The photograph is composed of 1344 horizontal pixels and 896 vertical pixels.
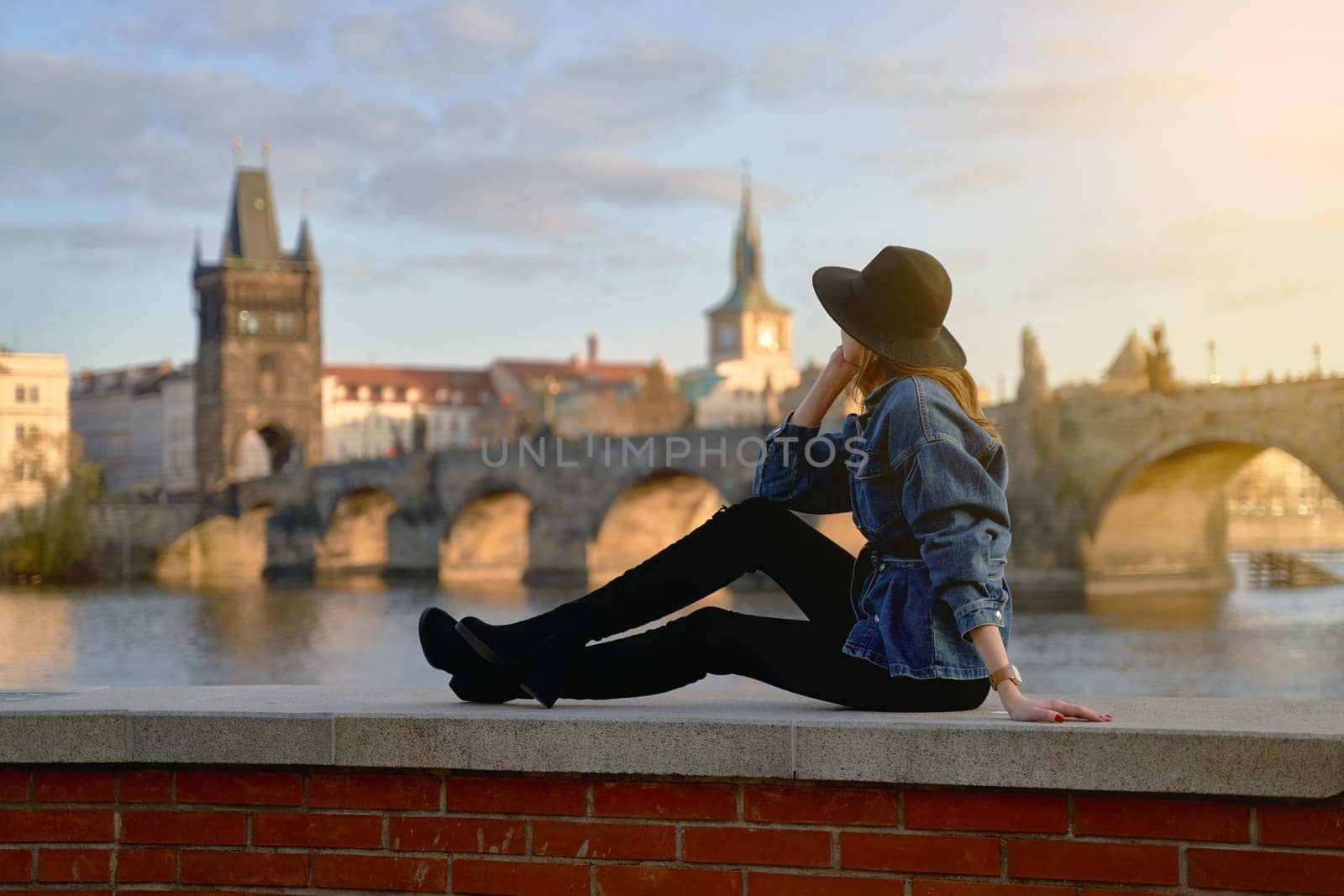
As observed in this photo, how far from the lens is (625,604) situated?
3170 mm

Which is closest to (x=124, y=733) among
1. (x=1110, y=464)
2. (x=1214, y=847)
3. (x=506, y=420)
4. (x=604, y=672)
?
(x=604, y=672)

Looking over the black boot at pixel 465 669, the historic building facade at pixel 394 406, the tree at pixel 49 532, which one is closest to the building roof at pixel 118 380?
the historic building facade at pixel 394 406

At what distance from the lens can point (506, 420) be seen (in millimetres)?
83188

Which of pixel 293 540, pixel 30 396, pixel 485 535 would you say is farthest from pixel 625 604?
pixel 30 396

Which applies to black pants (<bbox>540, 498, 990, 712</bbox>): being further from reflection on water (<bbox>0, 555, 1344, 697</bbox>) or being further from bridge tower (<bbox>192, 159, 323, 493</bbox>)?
bridge tower (<bbox>192, 159, 323, 493</bbox>)

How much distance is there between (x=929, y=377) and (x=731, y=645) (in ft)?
2.07

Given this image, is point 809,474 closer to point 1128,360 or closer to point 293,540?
point 293,540

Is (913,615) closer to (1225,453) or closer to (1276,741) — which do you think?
(1276,741)

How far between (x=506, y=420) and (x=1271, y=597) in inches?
2181

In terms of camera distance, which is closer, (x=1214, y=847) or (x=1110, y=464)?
(x=1214, y=847)

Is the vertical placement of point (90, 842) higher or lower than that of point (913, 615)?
lower

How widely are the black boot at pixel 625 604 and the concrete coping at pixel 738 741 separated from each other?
0.13 meters

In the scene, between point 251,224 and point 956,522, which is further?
point 251,224

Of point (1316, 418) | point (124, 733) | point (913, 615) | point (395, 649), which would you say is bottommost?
point (395, 649)
